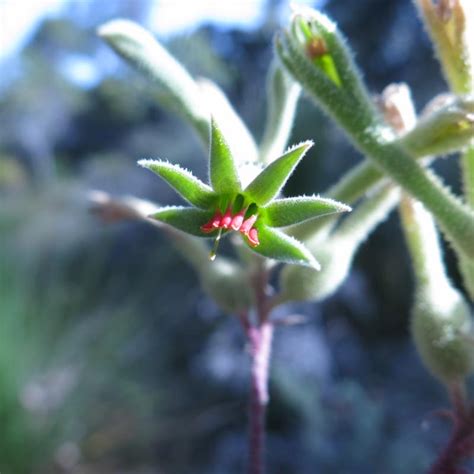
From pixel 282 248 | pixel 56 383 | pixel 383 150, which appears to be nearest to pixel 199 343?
pixel 56 383

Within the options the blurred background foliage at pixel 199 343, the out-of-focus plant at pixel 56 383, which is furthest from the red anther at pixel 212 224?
the out-of-focus plant at pixel 56 383

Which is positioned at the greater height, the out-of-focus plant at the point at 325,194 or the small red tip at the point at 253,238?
the out-of-focus plant at the point at 325,194

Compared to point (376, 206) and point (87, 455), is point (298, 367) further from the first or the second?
point (376, 206)

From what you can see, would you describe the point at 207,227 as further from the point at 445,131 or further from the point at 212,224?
the point at 445,131

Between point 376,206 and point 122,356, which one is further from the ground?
point 122,356

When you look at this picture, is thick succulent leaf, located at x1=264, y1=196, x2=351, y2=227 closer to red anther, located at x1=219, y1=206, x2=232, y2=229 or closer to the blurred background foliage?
red anther, located at x1=219, y1=206, x2=232, y2=229

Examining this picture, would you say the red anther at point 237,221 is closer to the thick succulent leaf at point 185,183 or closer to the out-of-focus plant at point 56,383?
the thick succulent leaf at point 185,183

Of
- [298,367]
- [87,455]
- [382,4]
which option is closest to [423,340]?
[87,455]
